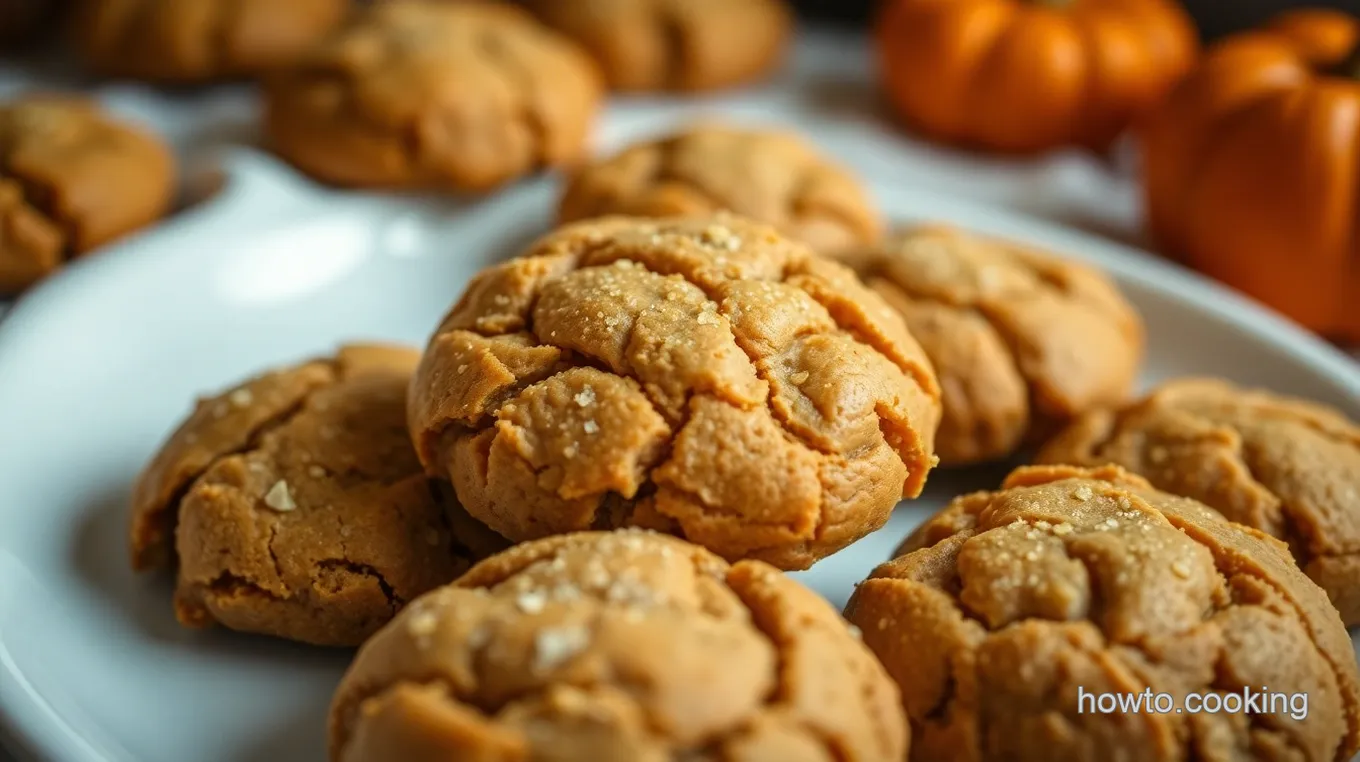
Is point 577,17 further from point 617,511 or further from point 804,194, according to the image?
point 617,511

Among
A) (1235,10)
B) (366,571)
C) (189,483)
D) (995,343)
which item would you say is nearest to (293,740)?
(366,571)

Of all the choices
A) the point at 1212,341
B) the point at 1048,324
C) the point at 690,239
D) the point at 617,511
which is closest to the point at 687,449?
the point at 617,511

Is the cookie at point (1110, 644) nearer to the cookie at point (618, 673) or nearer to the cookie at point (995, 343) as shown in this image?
the cookie at point (618, 673)

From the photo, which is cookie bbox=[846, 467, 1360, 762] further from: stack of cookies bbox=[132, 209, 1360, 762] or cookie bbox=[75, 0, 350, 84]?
cookie bbox=[75, 0, 350, 84]

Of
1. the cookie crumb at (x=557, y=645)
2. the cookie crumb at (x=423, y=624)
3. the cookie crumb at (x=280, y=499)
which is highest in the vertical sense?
the cookie crumb at (x=557, y=645)

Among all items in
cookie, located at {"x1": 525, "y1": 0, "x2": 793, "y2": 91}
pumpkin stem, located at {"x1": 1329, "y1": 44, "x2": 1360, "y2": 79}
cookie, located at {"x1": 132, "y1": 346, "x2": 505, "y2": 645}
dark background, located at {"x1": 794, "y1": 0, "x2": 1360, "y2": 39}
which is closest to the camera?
cookie, located at {"x1": 132, "y1": 346, "x2": 505, "y2": 645}

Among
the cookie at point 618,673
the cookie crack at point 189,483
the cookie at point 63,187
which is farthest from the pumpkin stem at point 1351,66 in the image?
the cookie at point 63,187


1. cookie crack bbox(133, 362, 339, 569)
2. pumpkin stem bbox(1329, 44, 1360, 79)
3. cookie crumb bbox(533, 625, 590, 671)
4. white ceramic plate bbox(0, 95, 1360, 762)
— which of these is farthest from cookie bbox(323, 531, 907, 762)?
pumpkin stem bbox(1329, 44, 1360, 79)
